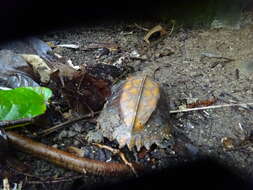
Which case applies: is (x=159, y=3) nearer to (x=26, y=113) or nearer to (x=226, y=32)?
(x=226, y=32)

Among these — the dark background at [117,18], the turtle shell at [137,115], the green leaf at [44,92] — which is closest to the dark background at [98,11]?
the dark background at [117,18]

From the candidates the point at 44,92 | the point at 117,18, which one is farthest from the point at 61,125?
the point at 117,18

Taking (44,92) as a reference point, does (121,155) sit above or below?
below

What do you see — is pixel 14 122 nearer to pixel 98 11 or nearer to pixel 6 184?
pixel 6 184

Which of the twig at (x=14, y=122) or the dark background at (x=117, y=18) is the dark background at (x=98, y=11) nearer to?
the dark background at (x=117, y=18)

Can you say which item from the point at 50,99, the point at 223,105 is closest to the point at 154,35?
the point at 223,105
